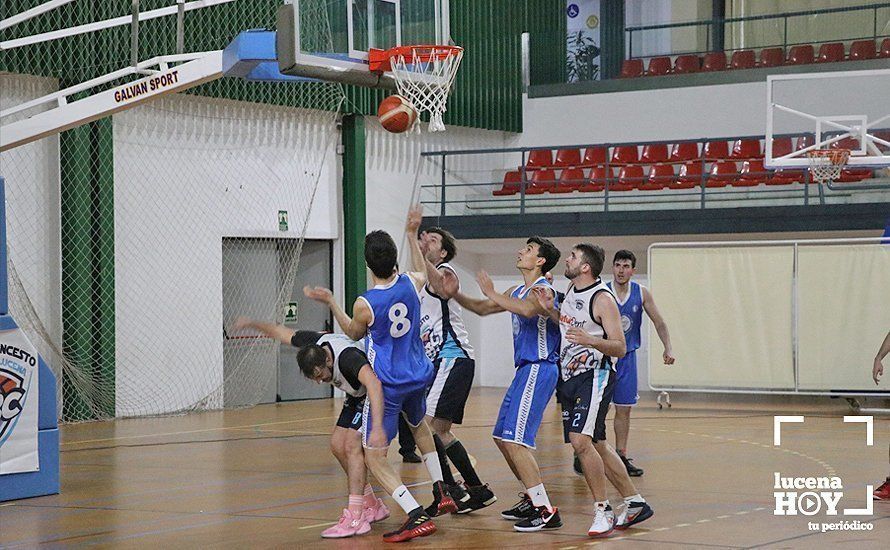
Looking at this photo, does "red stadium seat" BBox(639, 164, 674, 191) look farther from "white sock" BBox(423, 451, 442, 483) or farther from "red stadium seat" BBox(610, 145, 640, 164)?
"white sock" BBox(423, 451, 442, 483)

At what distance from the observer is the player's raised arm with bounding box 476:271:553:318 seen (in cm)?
803

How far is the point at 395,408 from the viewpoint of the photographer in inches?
316

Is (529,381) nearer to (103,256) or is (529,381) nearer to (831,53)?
(103,256)

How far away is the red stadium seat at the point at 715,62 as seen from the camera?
24141 mm

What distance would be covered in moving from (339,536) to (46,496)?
10.4 ft

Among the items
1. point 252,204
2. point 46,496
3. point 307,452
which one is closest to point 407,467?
point 307,452

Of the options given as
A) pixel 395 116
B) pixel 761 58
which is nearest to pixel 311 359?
pixel 395 116

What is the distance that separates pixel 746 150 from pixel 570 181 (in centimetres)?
349

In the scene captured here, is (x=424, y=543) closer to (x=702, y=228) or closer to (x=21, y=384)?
(x=21, y=384)

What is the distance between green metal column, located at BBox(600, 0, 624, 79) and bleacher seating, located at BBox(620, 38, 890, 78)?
197mm

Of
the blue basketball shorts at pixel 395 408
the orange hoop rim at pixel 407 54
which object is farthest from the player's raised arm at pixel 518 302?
the orange hoop rim at pixel 407 54

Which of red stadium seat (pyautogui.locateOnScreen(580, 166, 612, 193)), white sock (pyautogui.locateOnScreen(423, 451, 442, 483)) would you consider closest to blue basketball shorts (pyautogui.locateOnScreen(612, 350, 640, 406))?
white sock (pyautogui.locateOnScreen(423, 451, 442, 483))

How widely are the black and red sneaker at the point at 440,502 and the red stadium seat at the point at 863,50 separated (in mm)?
17059

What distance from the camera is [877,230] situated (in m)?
18.8
